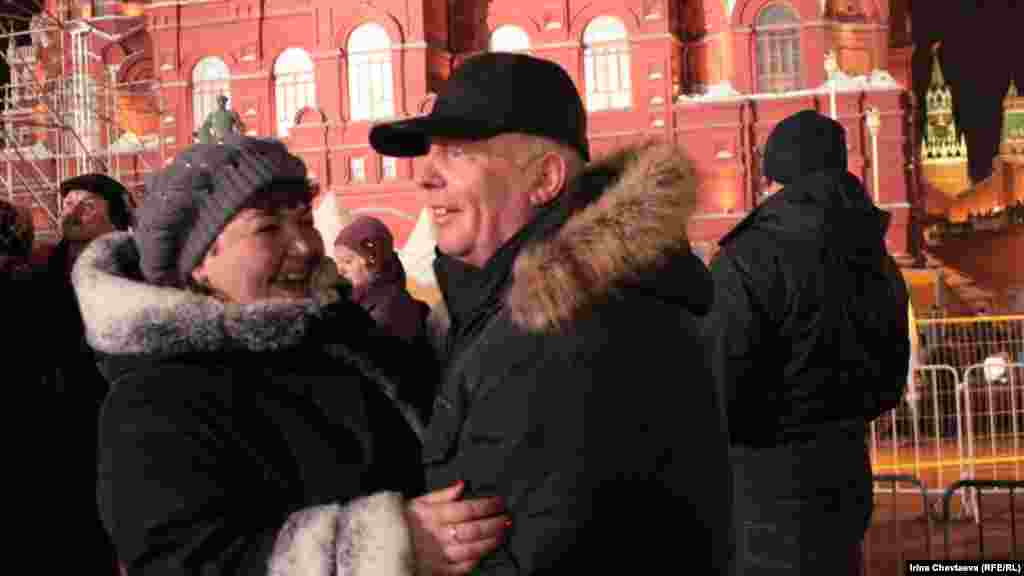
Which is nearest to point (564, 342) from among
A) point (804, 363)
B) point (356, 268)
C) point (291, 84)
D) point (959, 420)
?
point (804, 363)

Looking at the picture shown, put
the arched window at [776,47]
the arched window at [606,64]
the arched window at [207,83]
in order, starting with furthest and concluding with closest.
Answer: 1. the arched window at [207,83]
2. the arched window at [606,64]
3. the arched window at [776,47]

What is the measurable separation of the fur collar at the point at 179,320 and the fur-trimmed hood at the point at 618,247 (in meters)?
0.50

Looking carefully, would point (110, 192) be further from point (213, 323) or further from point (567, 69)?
point (567, 69)

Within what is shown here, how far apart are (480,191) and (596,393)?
0.53 metres

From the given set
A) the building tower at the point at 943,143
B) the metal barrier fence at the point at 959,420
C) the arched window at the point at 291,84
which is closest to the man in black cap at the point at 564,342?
the metal barrier fence at the point at 959,420

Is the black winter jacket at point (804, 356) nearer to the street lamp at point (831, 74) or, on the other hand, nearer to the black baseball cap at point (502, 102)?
the black baseball cap at point (502, 102)

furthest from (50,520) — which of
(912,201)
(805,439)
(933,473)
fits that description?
(912,201)

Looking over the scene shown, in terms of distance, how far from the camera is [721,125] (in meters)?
30.4

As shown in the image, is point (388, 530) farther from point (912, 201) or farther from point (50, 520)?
point (912, 201)

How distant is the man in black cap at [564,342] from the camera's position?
6.49 ft

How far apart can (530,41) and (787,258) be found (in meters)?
28.6

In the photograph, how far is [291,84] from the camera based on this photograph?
1307 inches

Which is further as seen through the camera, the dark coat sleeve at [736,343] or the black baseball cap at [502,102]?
the dark coat sleeve at [736,343]

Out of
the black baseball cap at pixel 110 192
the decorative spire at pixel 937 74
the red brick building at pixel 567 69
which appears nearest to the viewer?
the black baseball cap at pixel 110 192
